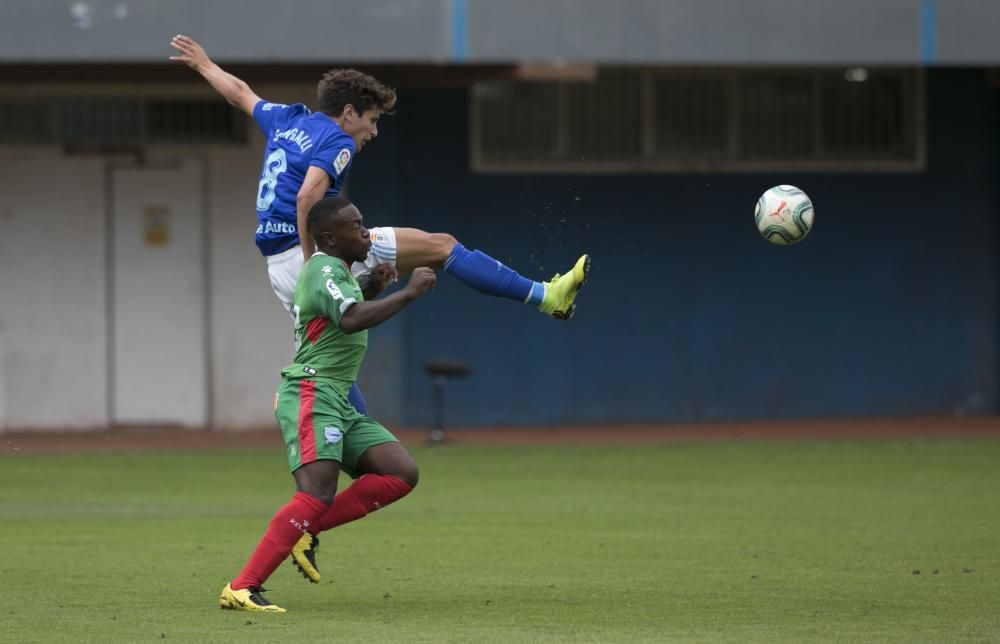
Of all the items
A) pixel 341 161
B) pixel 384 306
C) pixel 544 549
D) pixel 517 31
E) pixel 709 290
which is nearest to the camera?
pixel 384 306

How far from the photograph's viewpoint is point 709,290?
20.6 m

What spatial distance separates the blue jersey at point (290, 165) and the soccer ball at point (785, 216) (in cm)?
238

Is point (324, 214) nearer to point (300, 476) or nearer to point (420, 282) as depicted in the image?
point (420, 282)

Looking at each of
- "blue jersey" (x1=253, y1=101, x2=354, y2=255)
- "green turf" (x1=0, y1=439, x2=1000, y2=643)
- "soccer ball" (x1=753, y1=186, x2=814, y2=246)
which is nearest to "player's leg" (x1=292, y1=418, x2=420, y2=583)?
"green turf" (x1=0, y1=439, x2=1000, y2=643)

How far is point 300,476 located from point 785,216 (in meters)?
3.25

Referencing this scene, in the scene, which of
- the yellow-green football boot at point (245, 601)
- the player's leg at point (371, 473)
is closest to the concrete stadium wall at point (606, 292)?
the player's leg at point (371, 473)

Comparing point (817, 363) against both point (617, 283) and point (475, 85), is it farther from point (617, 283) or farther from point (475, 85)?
point (475, 85)

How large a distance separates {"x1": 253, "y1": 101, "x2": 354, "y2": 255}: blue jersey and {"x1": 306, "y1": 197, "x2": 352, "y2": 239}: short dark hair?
0.79 metres

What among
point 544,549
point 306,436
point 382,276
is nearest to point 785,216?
point 382,276

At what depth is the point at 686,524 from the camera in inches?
473

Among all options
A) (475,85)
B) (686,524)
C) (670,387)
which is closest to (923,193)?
(670,387)

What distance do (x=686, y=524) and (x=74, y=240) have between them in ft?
32.2

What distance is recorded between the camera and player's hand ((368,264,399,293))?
845 centimetres

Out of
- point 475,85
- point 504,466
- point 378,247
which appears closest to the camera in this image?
point 378,247
